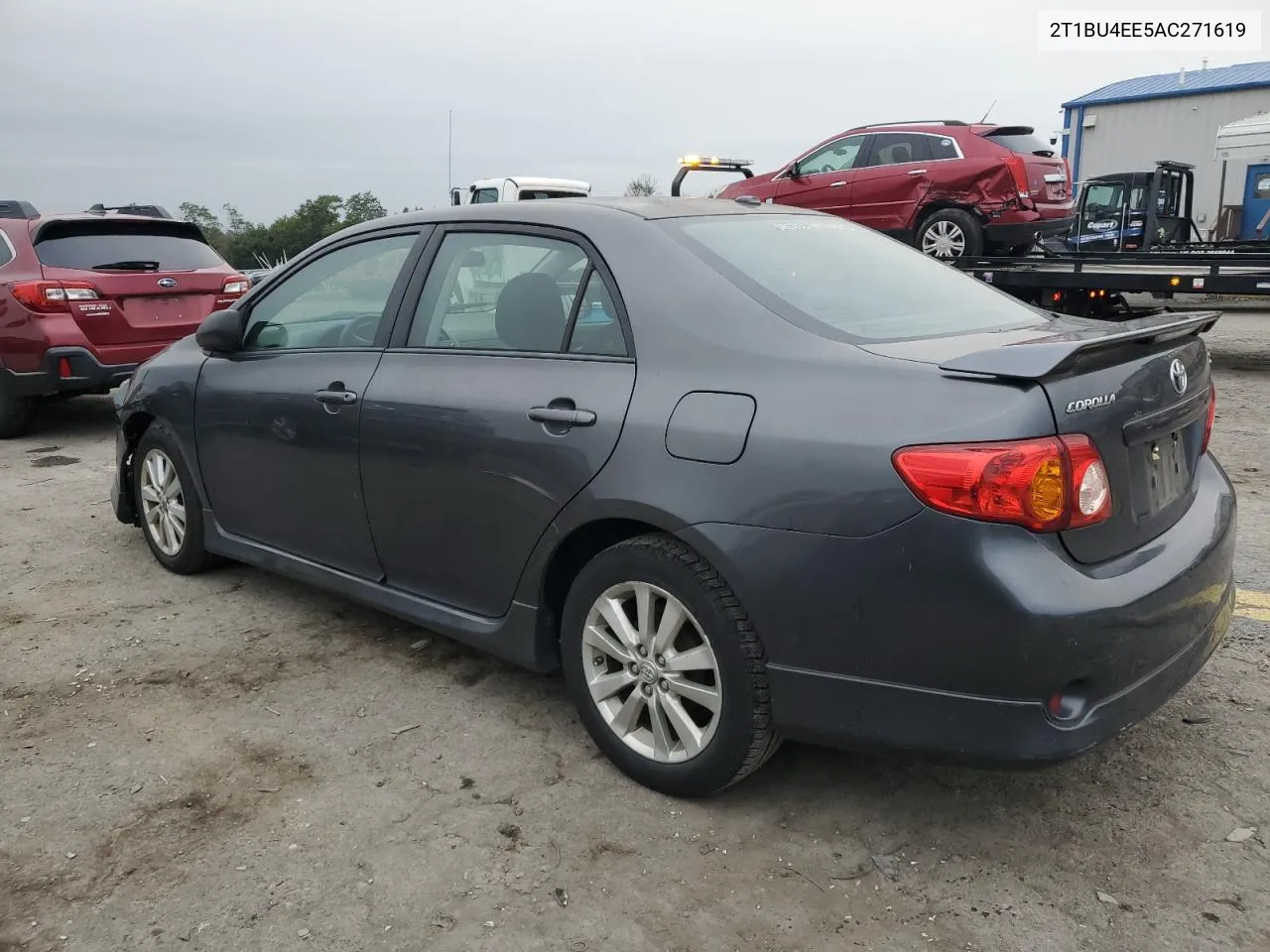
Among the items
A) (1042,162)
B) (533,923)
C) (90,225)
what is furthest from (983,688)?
(1042,162)

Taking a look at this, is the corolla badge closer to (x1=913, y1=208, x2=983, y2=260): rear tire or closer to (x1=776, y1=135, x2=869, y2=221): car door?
(x1=913, y1=208, x2=983, y2=260): rear tire

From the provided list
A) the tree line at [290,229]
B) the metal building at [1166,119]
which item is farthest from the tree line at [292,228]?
the metal building at [1166,119]

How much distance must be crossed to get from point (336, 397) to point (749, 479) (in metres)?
1.70

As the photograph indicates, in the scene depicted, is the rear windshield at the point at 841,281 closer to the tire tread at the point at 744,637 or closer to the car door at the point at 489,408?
the car door at the point at 489,408

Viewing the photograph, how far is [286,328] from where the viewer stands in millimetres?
3896

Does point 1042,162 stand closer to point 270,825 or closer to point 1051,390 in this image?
point 1051,390

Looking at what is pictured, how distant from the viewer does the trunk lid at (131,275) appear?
7.47 metres

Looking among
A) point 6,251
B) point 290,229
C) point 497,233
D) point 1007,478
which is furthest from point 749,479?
point 290,229

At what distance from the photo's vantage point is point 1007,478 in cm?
212

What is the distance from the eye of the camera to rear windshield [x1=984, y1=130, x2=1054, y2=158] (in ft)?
35.2

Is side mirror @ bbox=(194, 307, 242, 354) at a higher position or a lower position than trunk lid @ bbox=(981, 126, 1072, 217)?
lower

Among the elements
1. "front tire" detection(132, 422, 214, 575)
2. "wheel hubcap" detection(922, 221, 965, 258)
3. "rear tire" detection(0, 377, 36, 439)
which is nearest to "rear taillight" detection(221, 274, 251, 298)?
"rear tire" detection(0, 377, 36, 439)

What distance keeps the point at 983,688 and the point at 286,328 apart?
9.43ft

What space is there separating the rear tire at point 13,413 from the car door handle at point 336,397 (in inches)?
214
